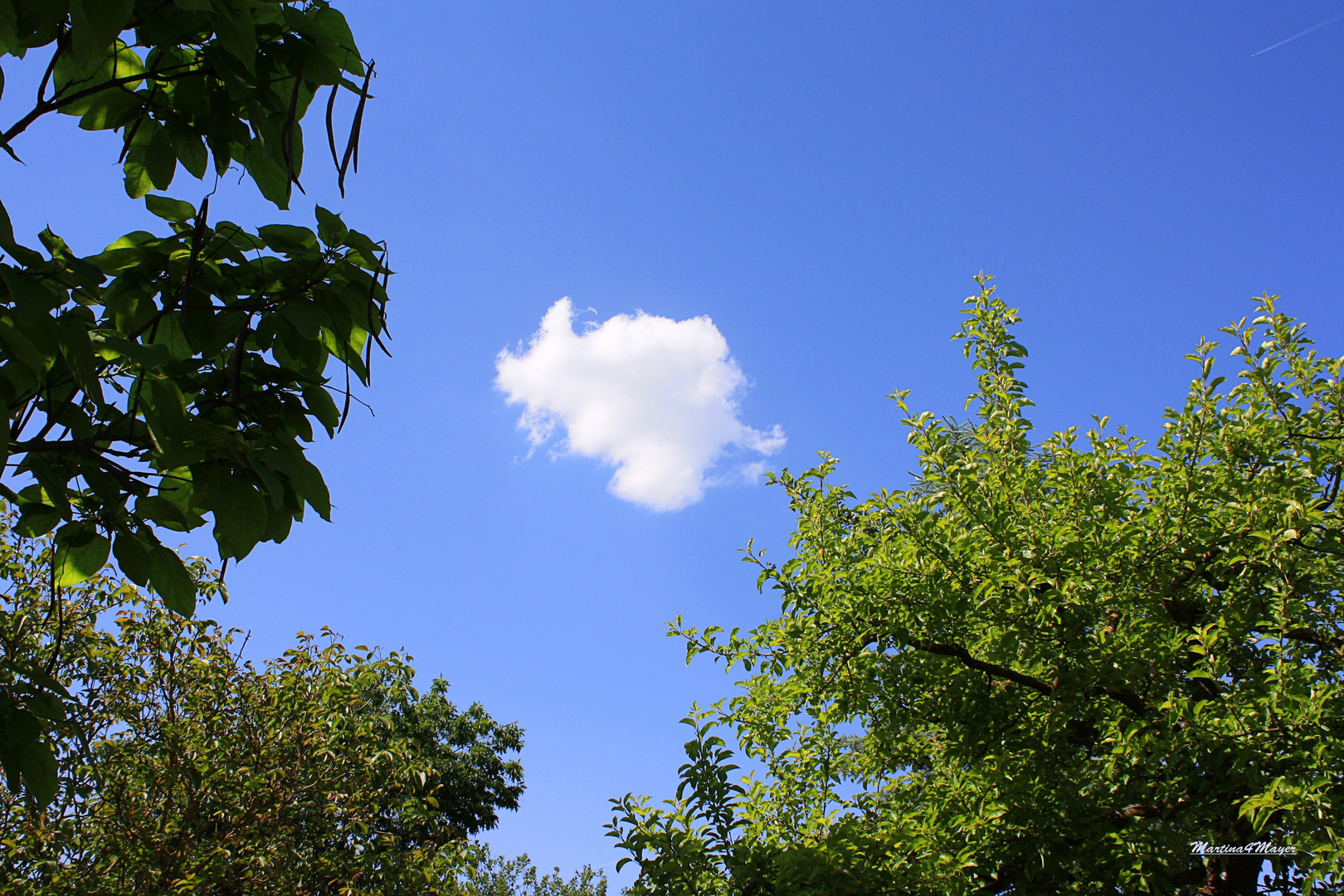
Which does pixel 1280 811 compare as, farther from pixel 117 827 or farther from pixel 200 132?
pixel 117 827

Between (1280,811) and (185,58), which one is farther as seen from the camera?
(1280,811)

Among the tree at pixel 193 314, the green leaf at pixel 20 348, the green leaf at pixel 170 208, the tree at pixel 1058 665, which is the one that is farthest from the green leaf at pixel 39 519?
the tree at pixel 1058 665

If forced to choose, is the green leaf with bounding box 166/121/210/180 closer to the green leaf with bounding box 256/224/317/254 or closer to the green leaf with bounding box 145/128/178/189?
the green leaf with bounding box 145/128/178/189

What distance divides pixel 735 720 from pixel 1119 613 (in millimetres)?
2731

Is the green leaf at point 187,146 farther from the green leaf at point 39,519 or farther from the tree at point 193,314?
the green leaf at point 39,519

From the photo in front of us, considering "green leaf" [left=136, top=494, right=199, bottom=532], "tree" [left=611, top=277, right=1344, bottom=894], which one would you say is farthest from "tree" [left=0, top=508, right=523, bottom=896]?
"green leaf" [left=136, top=494, right=199, bottom=532]

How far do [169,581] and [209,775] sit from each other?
577 centimetres

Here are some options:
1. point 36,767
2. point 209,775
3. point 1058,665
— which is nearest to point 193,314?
point 36,767

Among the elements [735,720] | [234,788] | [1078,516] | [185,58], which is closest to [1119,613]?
[1078,516]

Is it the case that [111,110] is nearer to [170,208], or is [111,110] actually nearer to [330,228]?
[170,208]

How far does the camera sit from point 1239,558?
4.21m

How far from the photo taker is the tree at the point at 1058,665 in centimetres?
416

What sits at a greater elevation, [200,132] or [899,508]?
[899,508]

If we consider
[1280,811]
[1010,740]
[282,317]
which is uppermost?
[282,317]
